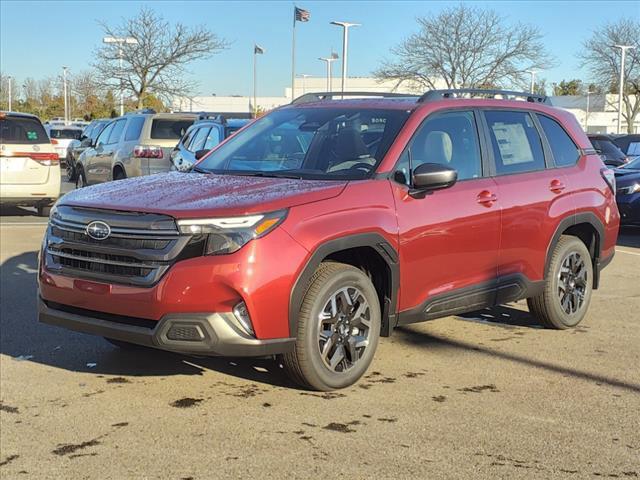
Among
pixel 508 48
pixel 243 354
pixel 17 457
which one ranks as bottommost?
pixel 17 457

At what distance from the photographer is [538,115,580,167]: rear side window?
6.34m

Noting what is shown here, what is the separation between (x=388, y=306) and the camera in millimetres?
4910

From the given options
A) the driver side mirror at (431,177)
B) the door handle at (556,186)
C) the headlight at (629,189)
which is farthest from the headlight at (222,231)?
the headlight at (629,189)

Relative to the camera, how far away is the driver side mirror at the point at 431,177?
15.9 ft

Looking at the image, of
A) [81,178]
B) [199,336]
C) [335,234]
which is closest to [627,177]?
[335,234]

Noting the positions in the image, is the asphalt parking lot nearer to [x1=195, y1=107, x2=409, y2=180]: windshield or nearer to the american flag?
[x1=195, y1=107, x2=409, y2=180]: windshield

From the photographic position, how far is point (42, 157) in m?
13.6

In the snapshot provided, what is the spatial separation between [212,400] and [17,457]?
1163 mm

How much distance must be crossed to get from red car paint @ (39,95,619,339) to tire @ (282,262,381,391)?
18 cm

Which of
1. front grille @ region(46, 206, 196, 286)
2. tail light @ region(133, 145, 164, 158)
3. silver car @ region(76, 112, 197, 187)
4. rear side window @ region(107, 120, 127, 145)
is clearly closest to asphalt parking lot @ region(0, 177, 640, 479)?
front grille @ region(46, 206, 196, 286)

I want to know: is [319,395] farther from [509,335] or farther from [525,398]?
[509,335]

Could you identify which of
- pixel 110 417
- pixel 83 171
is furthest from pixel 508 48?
pixel 110 417

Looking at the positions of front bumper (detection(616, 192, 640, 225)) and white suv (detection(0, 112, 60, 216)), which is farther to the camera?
white suv (detection(0, 112, 60, 216))

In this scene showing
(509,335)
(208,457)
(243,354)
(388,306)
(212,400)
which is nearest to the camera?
(208,457)
